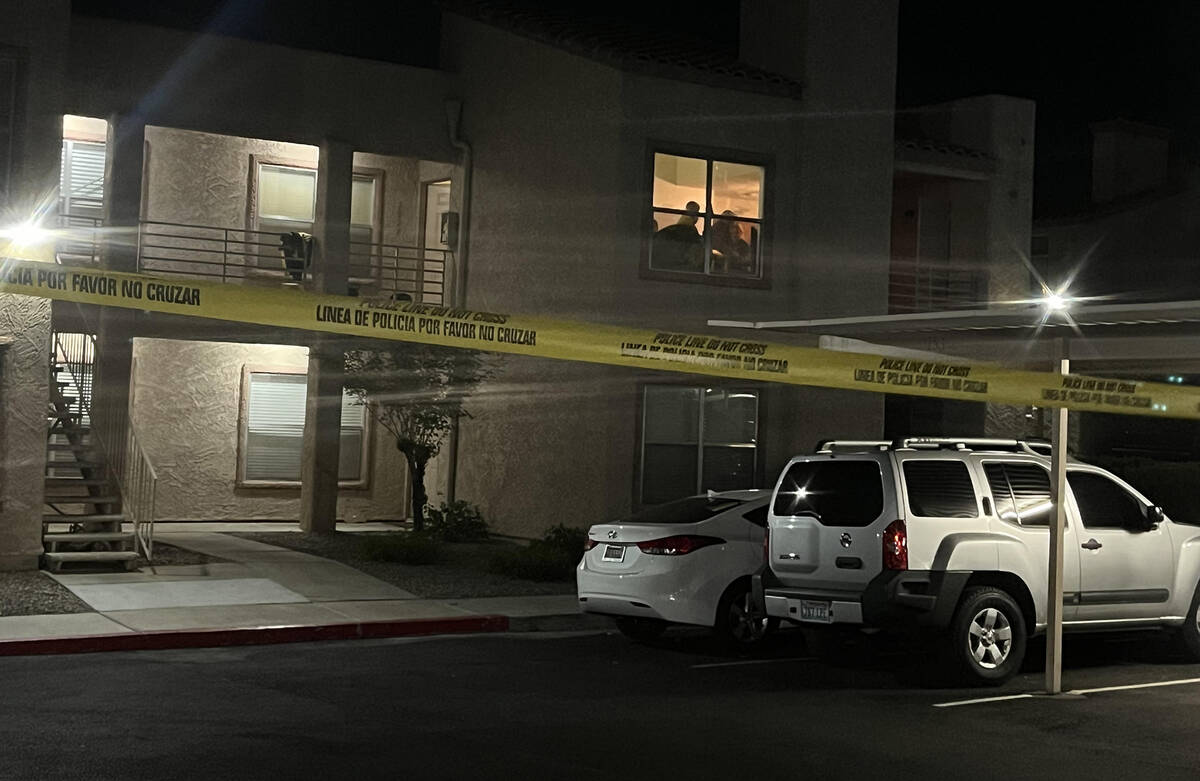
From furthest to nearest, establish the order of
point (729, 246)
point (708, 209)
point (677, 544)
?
1. point (729, 246)
2. point (708, 209)
3. point (677, 544)

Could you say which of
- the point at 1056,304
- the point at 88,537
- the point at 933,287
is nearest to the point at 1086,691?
the point at 1056,304

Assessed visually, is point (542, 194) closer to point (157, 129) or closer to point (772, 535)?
point (157, 129)

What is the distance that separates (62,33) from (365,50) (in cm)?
864

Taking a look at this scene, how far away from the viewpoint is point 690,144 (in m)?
21.5

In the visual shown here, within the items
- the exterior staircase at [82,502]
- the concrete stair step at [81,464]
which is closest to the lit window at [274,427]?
the exterior staircase at [82,502]

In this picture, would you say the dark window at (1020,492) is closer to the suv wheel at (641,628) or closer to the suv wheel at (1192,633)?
the suv wheel at (1192,633)

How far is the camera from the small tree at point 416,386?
21094 millimetres

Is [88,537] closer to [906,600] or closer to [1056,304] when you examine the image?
[906,600]

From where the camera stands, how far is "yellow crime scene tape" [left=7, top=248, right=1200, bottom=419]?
8.52 meters

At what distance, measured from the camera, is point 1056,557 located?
36.6 feet

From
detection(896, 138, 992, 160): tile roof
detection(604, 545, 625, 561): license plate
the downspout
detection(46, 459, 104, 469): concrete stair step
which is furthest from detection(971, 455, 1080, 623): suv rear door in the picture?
detection(896, 138, 992, 160): tile roof

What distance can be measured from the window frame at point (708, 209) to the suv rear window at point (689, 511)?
7.82 meters

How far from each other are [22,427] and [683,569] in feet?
26.3

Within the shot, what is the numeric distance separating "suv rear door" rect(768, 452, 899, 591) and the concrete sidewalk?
11.1 ft
